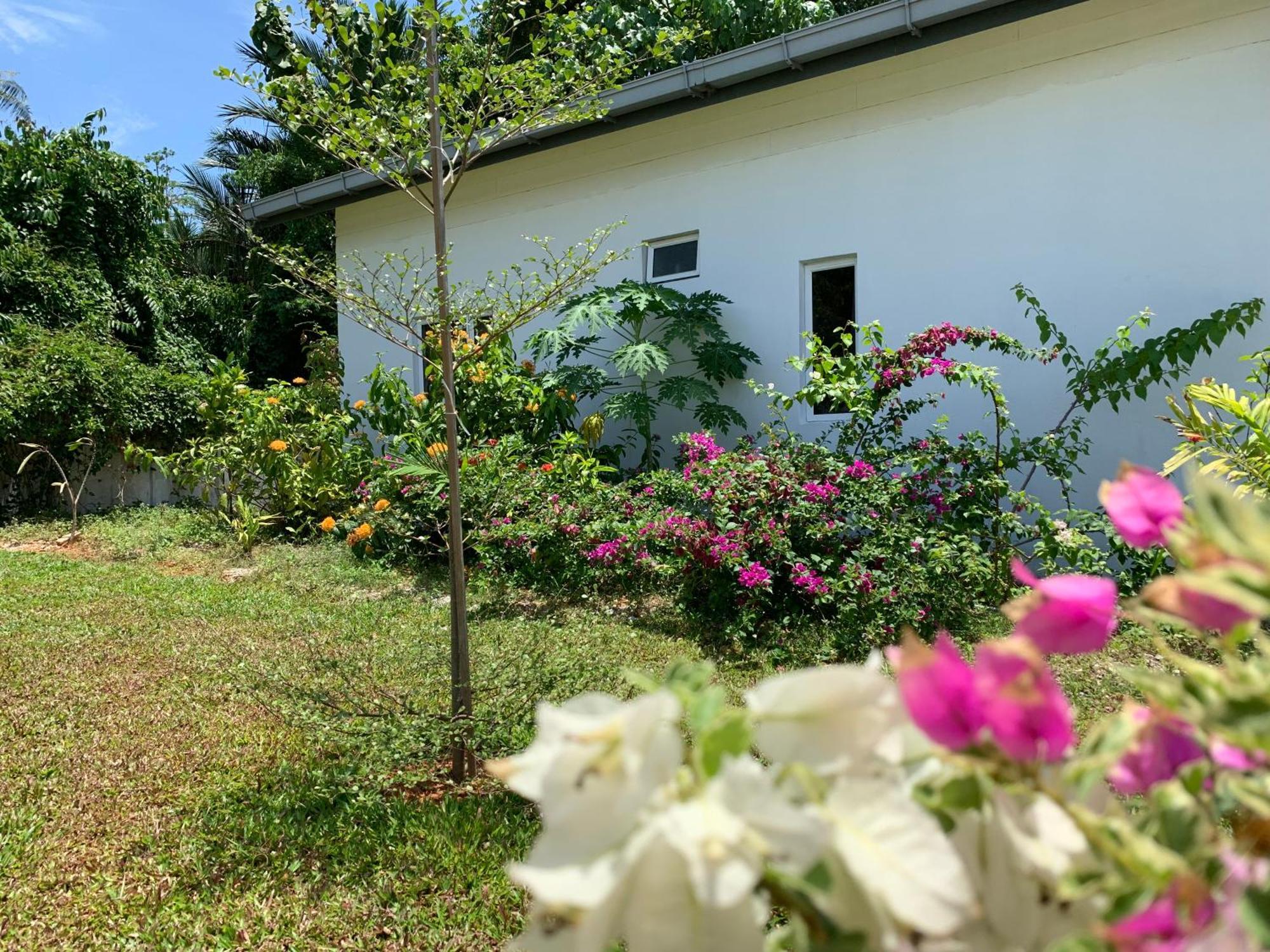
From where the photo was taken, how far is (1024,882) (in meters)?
0.47

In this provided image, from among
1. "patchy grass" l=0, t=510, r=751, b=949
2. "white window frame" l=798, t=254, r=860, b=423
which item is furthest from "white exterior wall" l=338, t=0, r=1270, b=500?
"patchy grass" l=0, t=510, r=751, b=949

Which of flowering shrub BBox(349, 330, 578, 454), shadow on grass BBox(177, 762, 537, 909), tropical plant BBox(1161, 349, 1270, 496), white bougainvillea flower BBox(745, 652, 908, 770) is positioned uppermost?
flowering shrub BBox(349, 330, 578, 454)

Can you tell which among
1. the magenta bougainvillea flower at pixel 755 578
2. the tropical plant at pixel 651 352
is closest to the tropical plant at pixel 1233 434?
the magenta bougainvillea flower at pixel 755 578

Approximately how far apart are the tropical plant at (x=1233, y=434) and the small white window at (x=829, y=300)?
246cm

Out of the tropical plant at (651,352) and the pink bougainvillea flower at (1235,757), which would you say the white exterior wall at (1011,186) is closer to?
the tropical plant at (651,352)

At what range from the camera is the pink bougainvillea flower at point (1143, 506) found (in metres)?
0.56

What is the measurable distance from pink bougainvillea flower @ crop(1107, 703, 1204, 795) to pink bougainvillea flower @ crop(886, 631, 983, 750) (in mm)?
130

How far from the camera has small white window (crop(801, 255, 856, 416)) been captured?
262 inches

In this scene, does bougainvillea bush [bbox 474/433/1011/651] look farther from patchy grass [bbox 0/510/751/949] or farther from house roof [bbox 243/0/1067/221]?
house roof [bbox 243/0/1067/221]

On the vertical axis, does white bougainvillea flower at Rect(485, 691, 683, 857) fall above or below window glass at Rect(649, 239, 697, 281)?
below

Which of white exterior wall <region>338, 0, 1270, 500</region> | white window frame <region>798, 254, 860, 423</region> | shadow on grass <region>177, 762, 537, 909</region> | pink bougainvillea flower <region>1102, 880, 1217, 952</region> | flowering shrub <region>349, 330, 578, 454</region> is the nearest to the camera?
pink bougainvillea flower <region>1102, 880, 1217, 952</region>

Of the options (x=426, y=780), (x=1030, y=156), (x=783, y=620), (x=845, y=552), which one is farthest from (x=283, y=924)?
(x=1030, y=156)

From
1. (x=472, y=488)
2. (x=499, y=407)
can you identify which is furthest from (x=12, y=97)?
(x=472, y=488)

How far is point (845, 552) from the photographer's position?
463 centimetres
